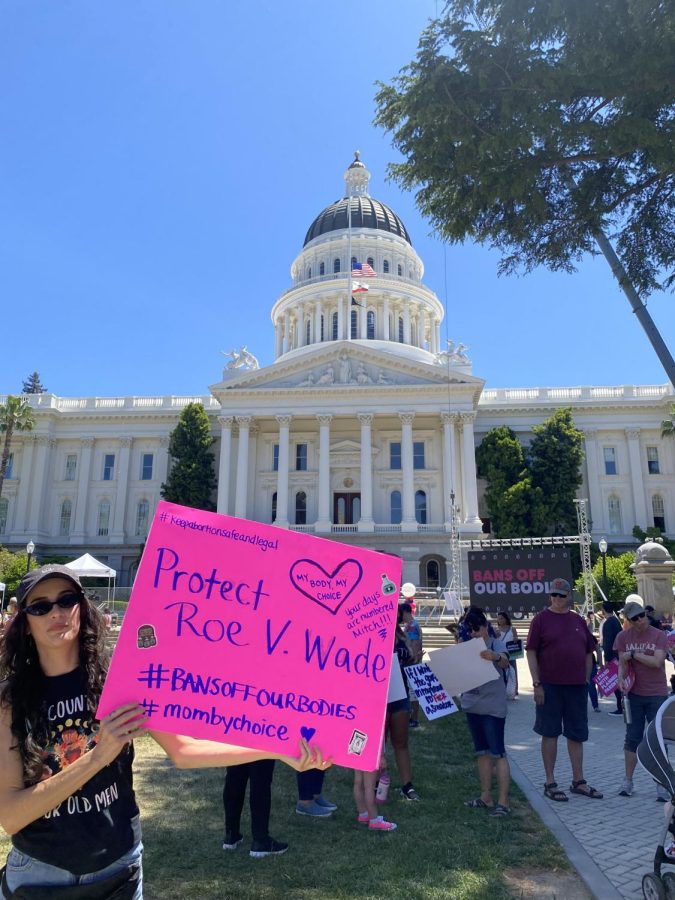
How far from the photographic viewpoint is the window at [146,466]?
2183 inches

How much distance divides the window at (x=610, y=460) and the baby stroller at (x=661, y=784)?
168 ft

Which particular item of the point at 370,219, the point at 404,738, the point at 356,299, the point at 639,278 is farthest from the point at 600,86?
the point at 370,219

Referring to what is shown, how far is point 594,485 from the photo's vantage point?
170 feet

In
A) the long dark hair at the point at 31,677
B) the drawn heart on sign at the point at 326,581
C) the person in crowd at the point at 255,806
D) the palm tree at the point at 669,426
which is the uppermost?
the palm tree at the point at 669,426

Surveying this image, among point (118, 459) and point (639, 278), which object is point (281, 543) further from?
point (118, 459)

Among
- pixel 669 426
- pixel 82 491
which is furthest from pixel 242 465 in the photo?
pixel 669 426

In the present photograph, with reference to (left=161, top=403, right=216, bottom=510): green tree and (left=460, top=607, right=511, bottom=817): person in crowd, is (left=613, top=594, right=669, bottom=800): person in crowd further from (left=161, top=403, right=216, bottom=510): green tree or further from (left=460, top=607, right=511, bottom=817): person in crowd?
(left=161, top=403, right=216, bottom=510): green tree

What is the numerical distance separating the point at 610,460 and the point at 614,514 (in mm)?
4396

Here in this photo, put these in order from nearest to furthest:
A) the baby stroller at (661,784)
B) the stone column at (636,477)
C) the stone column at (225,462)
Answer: the baby stroller at (661,784)
the stone column at (225,462)
the stone column at (636,477)

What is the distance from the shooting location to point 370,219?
233ft

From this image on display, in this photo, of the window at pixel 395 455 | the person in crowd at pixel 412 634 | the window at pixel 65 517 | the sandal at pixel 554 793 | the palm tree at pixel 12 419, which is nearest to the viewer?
the sandal at pixel 554 793

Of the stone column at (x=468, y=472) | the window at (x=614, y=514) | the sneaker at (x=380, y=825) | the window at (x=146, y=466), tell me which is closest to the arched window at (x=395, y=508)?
the stone column at (x=468, y=472)

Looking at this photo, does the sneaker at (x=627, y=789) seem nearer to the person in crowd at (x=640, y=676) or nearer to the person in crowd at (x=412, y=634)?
the person in crowd at (x=640, y=676)

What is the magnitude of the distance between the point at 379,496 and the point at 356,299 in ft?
68.9
